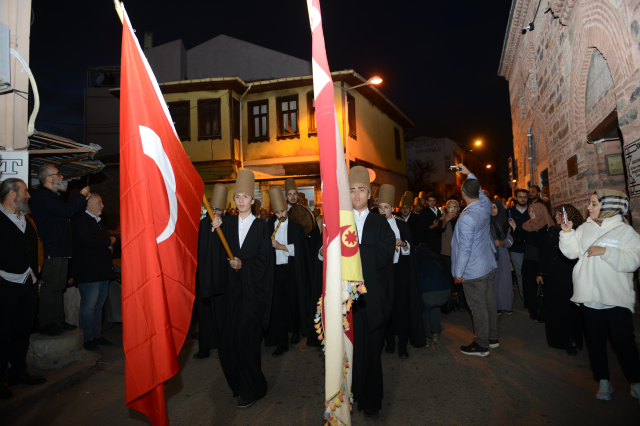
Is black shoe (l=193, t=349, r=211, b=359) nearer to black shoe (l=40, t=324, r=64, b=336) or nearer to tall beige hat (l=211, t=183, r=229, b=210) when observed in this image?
black shoe (l=40, t=324, r=64, b=336)

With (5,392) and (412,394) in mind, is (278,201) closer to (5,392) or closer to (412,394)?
(412,394)

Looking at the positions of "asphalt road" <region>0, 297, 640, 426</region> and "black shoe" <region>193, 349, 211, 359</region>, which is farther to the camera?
"black shoe" <region>193, 349, 211, 359</region>

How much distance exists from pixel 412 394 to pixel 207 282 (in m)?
2.40

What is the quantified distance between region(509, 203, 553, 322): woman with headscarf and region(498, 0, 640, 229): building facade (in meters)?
0.97

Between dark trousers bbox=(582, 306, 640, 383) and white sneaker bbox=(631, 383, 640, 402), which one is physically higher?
dark trousers bbox=(582, 306, 640, 383)

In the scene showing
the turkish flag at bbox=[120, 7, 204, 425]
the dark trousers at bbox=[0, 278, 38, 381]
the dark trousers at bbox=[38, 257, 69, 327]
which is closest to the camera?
the turkish flag at bbox=[120, 7, 204, 425]

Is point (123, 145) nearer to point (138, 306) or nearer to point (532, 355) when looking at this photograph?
point (138, 306)

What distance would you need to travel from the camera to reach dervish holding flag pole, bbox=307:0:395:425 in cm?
249

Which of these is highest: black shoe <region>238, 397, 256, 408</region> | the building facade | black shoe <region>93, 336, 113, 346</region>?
the building facade

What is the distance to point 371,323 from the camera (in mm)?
3488

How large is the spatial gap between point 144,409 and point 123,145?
66.5 inches

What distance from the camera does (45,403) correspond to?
4.05 meters

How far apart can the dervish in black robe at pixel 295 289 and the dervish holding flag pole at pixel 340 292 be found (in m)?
2.30

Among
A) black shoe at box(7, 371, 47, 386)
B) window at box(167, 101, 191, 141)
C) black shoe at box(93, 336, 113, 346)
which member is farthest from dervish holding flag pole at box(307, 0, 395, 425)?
window at box(167, 101, 191, 141)
